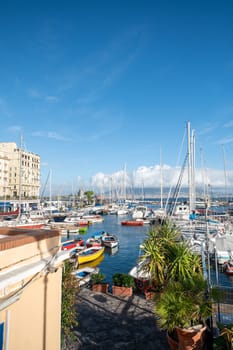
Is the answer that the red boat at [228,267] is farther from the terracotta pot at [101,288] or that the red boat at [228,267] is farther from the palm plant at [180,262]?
the palm plant at [180,262]

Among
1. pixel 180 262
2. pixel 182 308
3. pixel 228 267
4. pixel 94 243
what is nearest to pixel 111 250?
pixel 94 243

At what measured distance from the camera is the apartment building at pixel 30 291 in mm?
3852

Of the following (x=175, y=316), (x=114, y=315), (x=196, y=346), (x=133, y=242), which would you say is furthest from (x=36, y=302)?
(x=133, y=242)

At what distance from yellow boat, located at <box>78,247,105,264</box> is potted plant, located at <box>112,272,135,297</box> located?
13119 millimetres

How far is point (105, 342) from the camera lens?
7.38 meters

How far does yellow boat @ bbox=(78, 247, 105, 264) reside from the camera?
2406 cm

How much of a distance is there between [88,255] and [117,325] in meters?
16.9

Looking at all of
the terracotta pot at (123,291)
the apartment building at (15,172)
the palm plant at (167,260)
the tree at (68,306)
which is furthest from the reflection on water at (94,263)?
the apartment building at (15,172)

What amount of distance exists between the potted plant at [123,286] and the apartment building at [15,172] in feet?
244

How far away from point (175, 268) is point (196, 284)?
6.74ft

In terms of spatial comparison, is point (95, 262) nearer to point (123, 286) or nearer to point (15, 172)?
point (123, 286)

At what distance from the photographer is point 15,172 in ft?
281

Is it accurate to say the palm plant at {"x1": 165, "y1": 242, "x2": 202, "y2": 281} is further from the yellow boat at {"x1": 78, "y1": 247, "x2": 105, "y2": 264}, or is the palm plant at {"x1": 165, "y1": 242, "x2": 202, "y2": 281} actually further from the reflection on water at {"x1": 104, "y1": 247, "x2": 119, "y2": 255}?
the reflection on water at {"x1": 104, "y1": 247, "x2": 119, "y2": 255}

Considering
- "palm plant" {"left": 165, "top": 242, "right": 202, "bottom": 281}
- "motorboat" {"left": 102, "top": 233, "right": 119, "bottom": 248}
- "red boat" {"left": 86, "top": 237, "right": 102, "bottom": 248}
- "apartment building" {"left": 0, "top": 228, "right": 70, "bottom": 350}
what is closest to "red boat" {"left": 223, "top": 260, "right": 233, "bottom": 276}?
"palm plant" {"left": 165, "top": 242, "right": 202, "bottom": 281}
